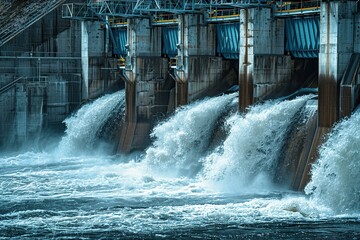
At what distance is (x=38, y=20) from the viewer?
5325cm

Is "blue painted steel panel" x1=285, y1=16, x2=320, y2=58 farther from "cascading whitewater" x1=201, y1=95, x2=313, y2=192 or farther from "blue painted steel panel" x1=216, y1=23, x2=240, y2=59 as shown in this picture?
"blue painted steel panel" x1=216, y1=23, x2=240, y2=59

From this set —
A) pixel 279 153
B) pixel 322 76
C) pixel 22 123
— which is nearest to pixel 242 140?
pixel 279 153

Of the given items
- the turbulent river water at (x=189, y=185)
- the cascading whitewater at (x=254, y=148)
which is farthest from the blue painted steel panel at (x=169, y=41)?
the cascading whitewater at (x=254, y=148)

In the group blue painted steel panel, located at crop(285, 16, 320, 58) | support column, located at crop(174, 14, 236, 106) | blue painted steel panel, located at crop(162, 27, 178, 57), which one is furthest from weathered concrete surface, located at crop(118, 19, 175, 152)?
blue painted steel panel, located at crop(285, 16, 320, 58)

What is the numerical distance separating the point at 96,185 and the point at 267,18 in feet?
36.6

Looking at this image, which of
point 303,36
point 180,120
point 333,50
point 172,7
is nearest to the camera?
point 333,50

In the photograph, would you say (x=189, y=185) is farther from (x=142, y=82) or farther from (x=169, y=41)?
(x=169, y=41)

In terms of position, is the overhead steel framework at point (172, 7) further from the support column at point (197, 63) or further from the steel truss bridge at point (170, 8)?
the support column at point (197, 63)

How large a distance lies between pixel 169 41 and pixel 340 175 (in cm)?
2041

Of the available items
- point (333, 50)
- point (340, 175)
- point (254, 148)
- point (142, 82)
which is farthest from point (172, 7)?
point (340, 175)

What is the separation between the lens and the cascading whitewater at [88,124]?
50125 mm

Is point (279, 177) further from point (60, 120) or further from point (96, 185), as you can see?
Result: point (60, 120)

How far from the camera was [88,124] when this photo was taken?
5031 cm

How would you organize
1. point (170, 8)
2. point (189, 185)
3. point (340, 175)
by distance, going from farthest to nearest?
point (170, 8) → point (189, 185) → point (340, 175)
